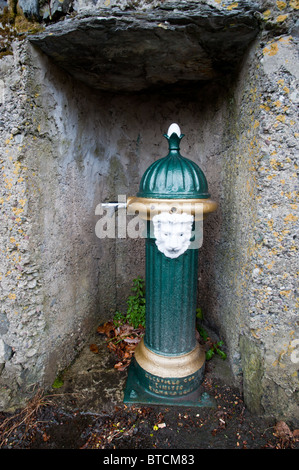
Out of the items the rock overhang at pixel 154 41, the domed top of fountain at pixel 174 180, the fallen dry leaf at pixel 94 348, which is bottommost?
the fallen dry leaf at pixel 94 348

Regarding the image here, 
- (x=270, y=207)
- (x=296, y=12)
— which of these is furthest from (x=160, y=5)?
(x=270, y=207)

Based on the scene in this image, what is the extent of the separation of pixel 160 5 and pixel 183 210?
1053 mm

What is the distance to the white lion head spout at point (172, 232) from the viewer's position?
63.0 inches

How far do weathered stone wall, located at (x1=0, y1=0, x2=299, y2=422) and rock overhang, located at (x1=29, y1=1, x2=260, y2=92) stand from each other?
5 cm

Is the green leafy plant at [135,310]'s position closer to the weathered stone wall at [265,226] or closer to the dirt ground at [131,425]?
the dirt ground at [131,425]

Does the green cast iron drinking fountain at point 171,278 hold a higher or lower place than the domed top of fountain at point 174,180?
lower

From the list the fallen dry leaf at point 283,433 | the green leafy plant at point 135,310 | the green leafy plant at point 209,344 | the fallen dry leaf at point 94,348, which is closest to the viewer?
the fallen dry leaf at point 283,433

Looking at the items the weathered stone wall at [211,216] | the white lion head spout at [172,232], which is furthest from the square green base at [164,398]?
the white lion head spout at [172,232]

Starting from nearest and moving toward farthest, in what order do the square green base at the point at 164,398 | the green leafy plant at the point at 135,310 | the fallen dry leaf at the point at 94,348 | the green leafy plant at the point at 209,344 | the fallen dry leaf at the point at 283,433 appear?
the fallen dry leaf at the point at 283,433 → the square green base at the point at 164,398 → the green leafy plant at the point at 209,344 → the fallen dry leaf at the point at 94,348 → the green leafy plant at the point at 135,310

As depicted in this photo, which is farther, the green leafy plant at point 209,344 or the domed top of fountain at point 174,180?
the green leafy plant at point 209,344

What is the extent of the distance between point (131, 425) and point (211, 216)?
5.15ft

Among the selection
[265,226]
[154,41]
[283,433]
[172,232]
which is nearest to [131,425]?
[283,433]

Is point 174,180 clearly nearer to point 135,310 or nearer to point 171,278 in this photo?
point 171,278

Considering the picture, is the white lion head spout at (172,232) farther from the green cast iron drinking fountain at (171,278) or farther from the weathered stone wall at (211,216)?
the weathered stone wall at (211,216)
